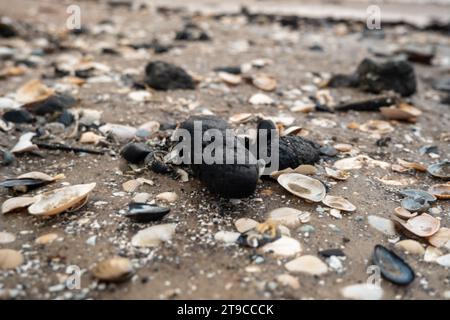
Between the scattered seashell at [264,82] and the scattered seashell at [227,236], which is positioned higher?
the scattered seashell at [264,82]

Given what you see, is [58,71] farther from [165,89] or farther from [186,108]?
[186,108]

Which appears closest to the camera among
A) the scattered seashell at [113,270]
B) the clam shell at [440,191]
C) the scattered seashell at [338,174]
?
the scattered seashell at [113,270]

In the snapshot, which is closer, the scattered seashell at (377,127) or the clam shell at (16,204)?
the clam shell at (16,204)

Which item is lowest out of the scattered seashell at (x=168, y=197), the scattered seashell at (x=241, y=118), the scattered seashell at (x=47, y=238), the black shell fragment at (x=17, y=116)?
the scattered seashell at (x=47, y=238)

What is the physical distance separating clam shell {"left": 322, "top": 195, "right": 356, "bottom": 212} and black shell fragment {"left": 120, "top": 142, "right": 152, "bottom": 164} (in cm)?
112

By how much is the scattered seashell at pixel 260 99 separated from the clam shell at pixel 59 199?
190 cm

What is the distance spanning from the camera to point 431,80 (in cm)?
498

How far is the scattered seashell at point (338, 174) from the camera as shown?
8.73ft

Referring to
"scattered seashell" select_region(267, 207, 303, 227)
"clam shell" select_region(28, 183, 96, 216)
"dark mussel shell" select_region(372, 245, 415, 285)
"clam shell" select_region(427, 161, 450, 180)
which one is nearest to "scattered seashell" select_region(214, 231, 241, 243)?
"scattered seashell" select_region(267, 207, 303, 227)

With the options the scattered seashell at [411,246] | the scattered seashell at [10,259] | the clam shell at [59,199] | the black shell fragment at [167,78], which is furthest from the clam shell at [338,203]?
the black shell fragment at [167,78]

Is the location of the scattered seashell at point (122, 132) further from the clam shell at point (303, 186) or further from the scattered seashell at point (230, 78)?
the scattered seashell at point (230, 78)

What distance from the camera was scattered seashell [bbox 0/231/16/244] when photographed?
2049 millimetres

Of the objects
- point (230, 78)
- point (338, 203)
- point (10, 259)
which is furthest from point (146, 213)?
point (230, 78)
